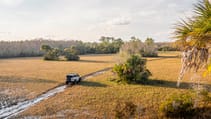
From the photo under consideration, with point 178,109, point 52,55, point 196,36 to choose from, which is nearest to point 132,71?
point 178,109

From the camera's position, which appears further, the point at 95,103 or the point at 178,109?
the point at 95,103

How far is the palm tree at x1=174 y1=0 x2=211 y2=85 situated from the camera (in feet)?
17.1

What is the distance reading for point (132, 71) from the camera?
2553cm

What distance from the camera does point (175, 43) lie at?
6039mm

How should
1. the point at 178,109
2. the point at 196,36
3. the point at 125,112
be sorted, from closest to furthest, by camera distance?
the point at 196,36 < the point at 125,112 < the point at 178,109

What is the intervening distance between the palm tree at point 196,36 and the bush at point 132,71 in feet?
A: 60.9

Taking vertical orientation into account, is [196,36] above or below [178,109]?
above

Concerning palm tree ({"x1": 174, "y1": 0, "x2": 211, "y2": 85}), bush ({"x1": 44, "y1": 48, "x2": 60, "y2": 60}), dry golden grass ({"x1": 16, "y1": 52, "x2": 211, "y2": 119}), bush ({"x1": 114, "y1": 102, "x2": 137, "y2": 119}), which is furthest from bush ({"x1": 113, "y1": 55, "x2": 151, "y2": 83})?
bush ({"x1": 44, "y1": 48, "x2": 60, "y2": 60})

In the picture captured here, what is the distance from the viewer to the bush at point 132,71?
24.6 metres

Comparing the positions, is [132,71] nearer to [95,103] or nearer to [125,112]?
[95,103]

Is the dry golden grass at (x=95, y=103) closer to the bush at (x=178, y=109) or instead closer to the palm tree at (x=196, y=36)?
the bush at (x=178, y=109)

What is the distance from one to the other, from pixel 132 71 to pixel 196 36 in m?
20.2

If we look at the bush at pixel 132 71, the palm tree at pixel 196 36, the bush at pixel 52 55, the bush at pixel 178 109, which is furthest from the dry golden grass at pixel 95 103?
the bush at pixel 52 55

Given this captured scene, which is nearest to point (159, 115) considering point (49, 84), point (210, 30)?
point (210, 30)
